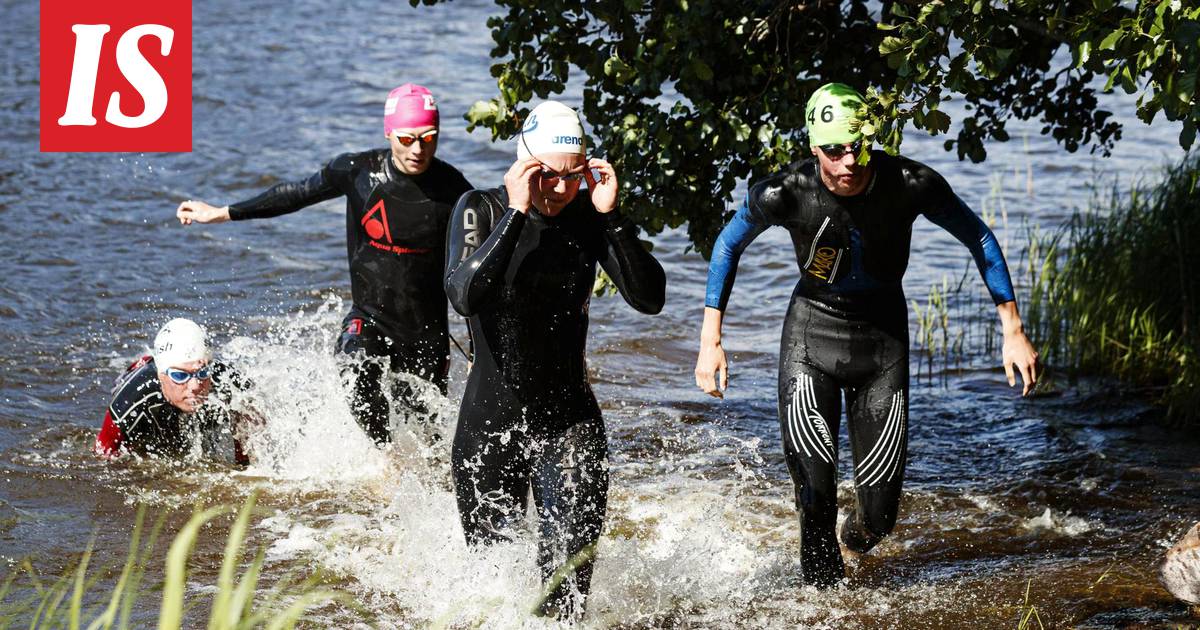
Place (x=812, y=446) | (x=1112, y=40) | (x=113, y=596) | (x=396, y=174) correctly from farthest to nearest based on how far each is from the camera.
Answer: (x=396, y=174), (x=812, y=446), (x=1112, y=40), (x=113, y=596)

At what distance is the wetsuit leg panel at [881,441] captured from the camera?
19.9ft

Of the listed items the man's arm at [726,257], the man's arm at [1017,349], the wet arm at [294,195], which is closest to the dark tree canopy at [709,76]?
the man's arm at [726,257]

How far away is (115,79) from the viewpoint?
54.0ft

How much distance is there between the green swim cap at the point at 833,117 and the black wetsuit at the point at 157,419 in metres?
3.93

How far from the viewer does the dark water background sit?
647 centimetres

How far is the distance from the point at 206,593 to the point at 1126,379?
6.19m

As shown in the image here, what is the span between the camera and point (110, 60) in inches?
636

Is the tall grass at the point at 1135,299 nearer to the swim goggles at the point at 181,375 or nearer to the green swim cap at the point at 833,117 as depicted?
the green swim cap at the point at 833,117

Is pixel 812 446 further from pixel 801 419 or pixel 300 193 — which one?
pixel 300 193

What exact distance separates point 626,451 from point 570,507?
3434mm

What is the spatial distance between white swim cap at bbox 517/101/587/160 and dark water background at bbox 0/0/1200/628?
5.10ft

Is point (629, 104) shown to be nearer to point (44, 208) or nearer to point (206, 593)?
point (206, 593)

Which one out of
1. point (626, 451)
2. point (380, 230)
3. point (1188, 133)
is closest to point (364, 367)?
point (380, 230)

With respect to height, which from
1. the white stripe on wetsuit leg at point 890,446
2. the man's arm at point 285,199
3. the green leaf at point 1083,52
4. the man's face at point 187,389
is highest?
the green leaf at point 1083,52
